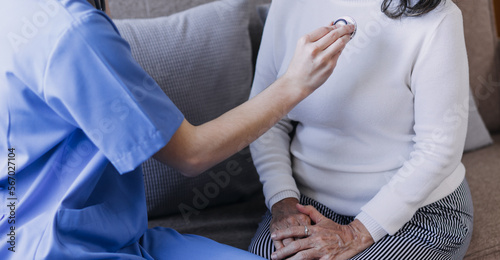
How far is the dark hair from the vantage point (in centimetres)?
97

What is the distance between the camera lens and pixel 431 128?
989 mm

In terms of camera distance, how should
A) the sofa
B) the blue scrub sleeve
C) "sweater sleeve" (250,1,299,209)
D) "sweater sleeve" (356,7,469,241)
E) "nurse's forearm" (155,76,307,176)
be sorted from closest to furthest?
the blue scrub sleeve → "nurse's forearm" (155,76,307,176) → "sweater sleeve" (356,7,469,241) → "sweater sleeve" (250,1,299,209) → the sofa

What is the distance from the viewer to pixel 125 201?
2.98 feet

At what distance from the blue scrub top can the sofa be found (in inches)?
16.4

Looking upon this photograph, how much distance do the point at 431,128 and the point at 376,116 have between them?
11 centimetres

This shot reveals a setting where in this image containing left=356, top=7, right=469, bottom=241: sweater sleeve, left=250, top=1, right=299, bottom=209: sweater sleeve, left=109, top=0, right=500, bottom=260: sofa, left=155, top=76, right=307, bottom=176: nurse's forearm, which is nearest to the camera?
left=155, top=76, right=307, bottom=176: nurse's forearm

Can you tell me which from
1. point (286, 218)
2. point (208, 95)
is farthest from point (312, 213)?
point (208, 95)

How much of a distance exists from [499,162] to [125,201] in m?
1.12

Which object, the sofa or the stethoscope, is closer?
the stethoscope

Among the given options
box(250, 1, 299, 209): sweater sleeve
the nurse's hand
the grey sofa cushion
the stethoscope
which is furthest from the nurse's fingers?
the grey sofa cushion

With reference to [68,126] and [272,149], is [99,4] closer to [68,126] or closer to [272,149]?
[68,126]

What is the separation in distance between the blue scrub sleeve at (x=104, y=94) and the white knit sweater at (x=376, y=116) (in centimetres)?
45

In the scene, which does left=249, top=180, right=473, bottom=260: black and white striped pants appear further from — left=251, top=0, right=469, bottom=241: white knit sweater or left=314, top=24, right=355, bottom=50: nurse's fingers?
left=314, top=24, right=355, bottom=50: nurse's fingers

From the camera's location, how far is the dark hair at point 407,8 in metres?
0.97
